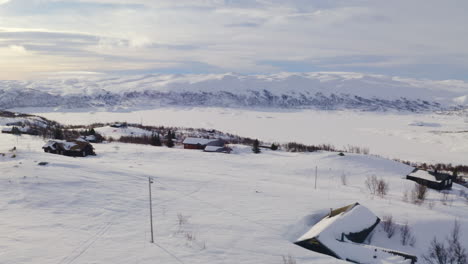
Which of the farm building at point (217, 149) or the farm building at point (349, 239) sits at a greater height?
the farm building at point (217, 149)

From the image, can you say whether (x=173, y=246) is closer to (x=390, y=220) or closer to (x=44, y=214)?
(x=44, y=214)

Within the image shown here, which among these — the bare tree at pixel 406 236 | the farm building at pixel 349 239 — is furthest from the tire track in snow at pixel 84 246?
the bare tree at pixel 406 236

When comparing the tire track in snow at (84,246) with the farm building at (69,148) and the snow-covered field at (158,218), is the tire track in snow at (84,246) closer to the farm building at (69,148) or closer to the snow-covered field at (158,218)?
the snow-covered field at (158,218)

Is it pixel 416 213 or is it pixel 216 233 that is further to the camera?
pixel 416 213

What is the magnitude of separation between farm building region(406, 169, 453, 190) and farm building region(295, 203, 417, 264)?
28.1 m

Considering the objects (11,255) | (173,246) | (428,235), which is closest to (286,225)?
(173,246)

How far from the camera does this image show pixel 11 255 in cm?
1149

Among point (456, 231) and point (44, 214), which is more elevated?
point (44, 214)

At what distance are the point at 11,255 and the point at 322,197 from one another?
18.7m

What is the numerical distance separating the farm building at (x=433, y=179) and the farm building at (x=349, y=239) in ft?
92.2

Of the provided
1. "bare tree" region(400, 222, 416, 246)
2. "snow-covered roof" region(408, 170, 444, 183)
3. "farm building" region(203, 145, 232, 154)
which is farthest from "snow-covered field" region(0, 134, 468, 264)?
"farm building" region(203, 145, 232, 154)

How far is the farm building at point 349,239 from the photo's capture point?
46.8 feet

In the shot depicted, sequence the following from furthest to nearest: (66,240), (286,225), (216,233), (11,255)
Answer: (286,225) → (216,233) → (66,240) → (11,255)

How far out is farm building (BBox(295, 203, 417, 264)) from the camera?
46.8 ft
